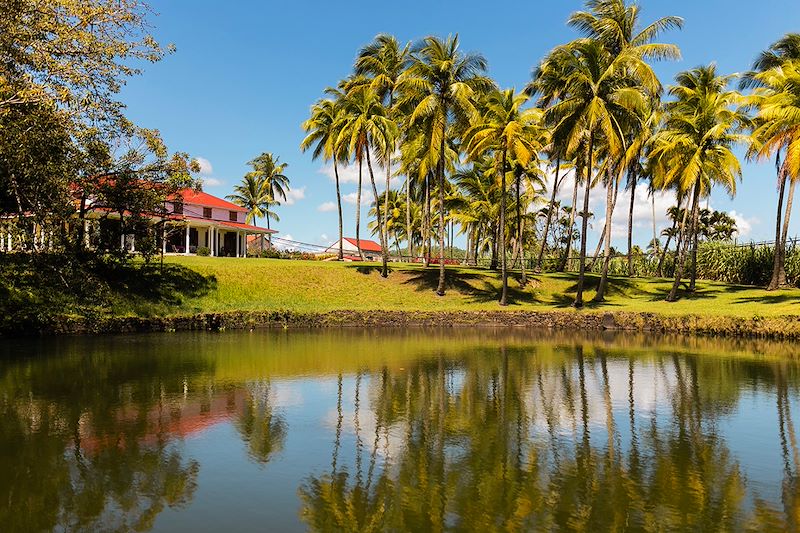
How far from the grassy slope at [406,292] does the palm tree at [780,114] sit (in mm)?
4196

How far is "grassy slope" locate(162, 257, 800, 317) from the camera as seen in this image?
3091 cm

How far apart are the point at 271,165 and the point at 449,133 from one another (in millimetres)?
37967

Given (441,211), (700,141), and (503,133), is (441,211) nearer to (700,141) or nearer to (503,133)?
(503,133)

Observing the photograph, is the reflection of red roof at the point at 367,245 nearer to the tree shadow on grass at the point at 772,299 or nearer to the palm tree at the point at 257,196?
the palm tree at the point at 257,196

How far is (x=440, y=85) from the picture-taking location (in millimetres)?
33781

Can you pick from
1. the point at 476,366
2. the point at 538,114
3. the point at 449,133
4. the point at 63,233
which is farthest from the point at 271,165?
the point at 476,366

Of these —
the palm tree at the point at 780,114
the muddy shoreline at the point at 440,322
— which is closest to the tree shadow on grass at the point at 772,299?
the palm tree at the point at 780,114

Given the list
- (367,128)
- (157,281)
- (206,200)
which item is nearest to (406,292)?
(367,128)

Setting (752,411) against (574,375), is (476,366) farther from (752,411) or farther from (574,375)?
(752,411)

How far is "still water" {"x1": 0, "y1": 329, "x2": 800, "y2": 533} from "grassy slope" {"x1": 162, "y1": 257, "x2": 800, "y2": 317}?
44.2ft

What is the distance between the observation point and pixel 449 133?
4003 cm

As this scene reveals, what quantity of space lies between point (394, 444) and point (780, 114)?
26199mm

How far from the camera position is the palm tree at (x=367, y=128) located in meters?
38.2

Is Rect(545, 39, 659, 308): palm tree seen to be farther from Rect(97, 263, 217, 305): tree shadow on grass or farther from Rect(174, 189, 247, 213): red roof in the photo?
Rect(174, 189, 247, 213): red roof
